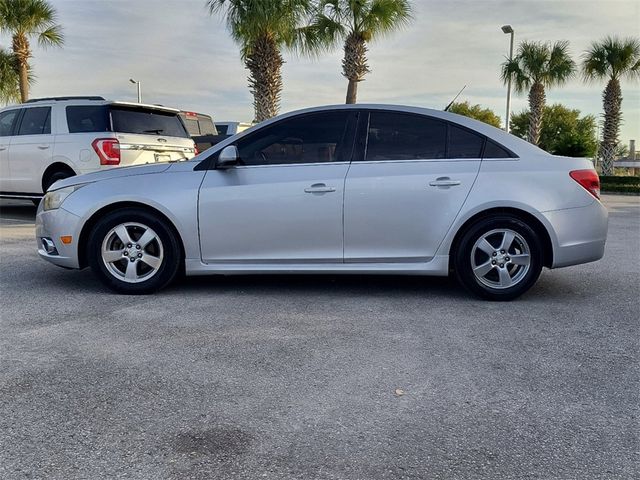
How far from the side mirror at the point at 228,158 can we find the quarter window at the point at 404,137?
111 centimetres

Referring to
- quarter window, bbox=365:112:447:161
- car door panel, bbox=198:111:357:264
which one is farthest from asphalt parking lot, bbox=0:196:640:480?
quarter window, bbox=365:112:447:161

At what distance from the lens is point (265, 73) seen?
1862 cm

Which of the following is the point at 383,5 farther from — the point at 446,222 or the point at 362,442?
the point at 362,442

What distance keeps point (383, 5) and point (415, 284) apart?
16.9 meters

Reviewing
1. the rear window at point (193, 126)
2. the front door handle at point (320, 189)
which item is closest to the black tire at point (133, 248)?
the front door handle at point (320, 189)

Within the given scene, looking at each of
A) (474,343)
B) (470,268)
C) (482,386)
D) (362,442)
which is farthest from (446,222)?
(362,442)

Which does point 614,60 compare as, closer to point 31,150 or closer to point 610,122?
point 610,122

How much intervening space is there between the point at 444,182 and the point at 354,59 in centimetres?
1824

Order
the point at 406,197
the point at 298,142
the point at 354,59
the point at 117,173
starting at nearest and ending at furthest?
the point at 406,197 < the point at 298,142 < the point at 117,173 < the point at 354,59

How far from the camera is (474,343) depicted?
4105 mm

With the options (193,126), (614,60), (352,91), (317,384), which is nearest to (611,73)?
(614,60)

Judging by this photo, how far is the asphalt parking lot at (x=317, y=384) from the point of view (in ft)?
8.47

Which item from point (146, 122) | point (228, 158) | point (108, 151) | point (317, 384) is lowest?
point (317, 384)

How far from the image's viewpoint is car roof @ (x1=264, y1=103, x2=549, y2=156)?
5.29 metres
